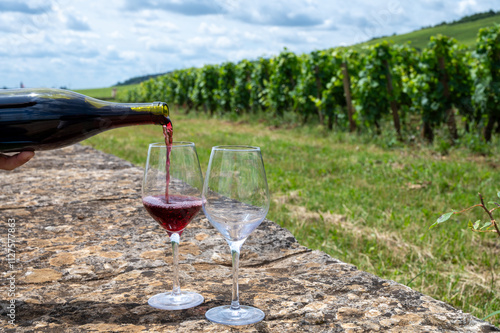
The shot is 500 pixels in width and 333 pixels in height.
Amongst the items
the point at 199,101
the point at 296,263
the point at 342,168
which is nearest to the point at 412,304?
the point at 296,263

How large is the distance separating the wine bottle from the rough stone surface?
1.27 feet

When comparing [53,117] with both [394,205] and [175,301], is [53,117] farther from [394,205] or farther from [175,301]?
[394,205]

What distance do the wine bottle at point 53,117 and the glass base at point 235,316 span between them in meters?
0.57

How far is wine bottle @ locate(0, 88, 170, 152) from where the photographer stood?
143 centimetres

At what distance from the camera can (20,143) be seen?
1531 mm

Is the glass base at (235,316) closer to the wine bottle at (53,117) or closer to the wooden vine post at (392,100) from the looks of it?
the wine bottle at (53,117)

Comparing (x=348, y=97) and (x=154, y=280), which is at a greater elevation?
(x=348, y=97)

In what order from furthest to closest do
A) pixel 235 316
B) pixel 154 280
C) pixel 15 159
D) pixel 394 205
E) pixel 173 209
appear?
pixel 394 205 < pixel 15 159 < pixel 154 280 < pixel 173 209 < pixel 235 316

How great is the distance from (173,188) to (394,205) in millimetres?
3727

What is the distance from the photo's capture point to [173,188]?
4.24 ft

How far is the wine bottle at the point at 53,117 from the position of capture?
1.43 metres

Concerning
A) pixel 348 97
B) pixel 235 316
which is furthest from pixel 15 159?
pixel 348 97

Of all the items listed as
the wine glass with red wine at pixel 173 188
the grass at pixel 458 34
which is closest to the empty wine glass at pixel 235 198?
the wine glass with red wine at pixel 173 188

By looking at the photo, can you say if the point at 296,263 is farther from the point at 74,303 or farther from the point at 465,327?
the point at 74,303
